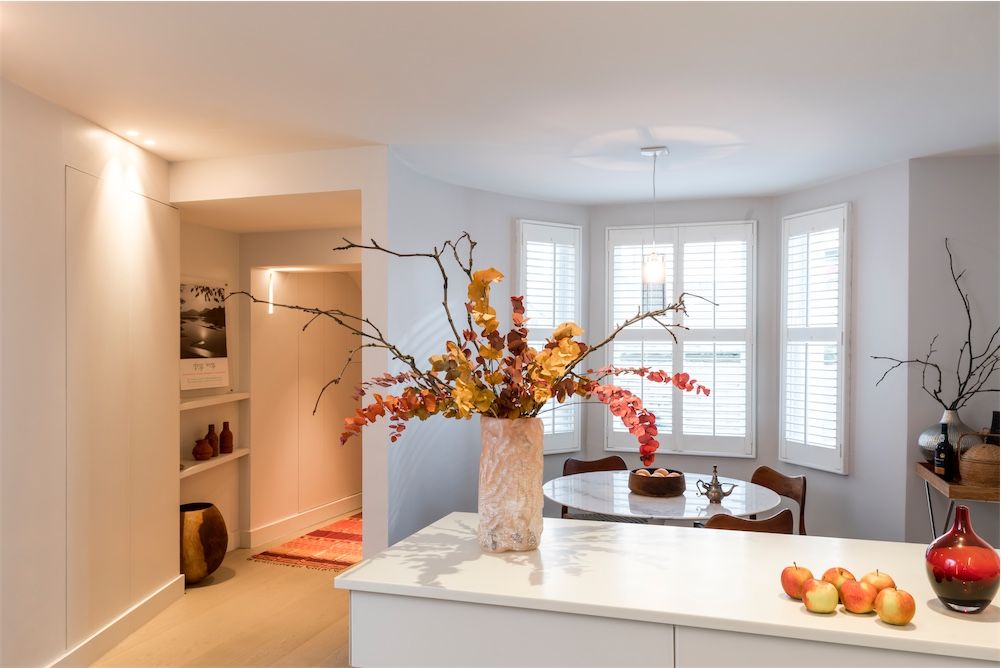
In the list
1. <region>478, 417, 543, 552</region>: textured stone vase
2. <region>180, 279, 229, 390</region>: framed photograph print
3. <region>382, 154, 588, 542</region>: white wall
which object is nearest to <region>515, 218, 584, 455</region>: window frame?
<region>382, 154, 588, 542</region>: white wall

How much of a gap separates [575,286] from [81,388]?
3.29 meters

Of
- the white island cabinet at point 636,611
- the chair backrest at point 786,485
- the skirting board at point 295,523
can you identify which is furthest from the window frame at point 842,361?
the skirting board at point 295,523

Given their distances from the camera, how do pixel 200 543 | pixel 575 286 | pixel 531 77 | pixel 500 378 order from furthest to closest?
pixel 575 286 < pixel 200 543 < pixel 531 77 < pixel 500 378

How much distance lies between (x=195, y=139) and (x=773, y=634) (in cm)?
346

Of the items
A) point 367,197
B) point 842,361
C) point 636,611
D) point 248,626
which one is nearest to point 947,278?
point 842,361

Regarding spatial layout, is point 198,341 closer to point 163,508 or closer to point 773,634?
point 163,508

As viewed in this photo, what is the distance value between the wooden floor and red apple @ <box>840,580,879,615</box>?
2633 mm

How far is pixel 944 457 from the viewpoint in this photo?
3705mm

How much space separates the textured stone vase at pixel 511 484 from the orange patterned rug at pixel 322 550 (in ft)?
10.6

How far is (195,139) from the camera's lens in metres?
3.68

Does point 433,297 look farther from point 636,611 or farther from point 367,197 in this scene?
point 636,611

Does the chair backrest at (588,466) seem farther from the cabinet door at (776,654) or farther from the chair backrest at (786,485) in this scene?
the cabinet door at (776,654)

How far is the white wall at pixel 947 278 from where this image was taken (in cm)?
395

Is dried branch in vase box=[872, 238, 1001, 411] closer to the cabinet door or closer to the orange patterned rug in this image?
the cabinet door
